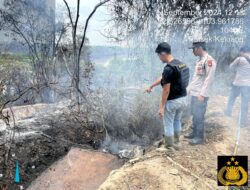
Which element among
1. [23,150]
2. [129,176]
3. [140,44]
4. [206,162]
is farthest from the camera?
[140,44]

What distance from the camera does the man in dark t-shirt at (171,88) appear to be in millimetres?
4004

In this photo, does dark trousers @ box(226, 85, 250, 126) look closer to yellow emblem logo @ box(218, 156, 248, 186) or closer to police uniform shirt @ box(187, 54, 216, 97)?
police uniform shirt @ box(187, 54, 216, 97)

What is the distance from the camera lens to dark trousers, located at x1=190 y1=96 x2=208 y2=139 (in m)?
4.56

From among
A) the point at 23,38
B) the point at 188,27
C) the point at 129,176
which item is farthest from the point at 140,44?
the point at 23,38

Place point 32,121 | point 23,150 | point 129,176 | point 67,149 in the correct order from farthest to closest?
1. point 32,121
2. point 67,149
3. point 23,150
4. point 129,176

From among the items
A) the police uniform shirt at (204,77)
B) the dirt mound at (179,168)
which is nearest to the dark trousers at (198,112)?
the police uniform shirt at (204,77)

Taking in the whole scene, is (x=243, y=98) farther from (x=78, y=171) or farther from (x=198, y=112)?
(x=78, y=171)

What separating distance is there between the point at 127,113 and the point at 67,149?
1632mm

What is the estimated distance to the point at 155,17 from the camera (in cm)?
867

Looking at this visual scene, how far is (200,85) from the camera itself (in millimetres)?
4555

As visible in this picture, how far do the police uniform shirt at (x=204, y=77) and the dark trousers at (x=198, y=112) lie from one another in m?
0.12

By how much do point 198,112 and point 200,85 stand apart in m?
0.42

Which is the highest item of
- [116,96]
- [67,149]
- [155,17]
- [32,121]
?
[155,17]

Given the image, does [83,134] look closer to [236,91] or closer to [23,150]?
[23,150]
